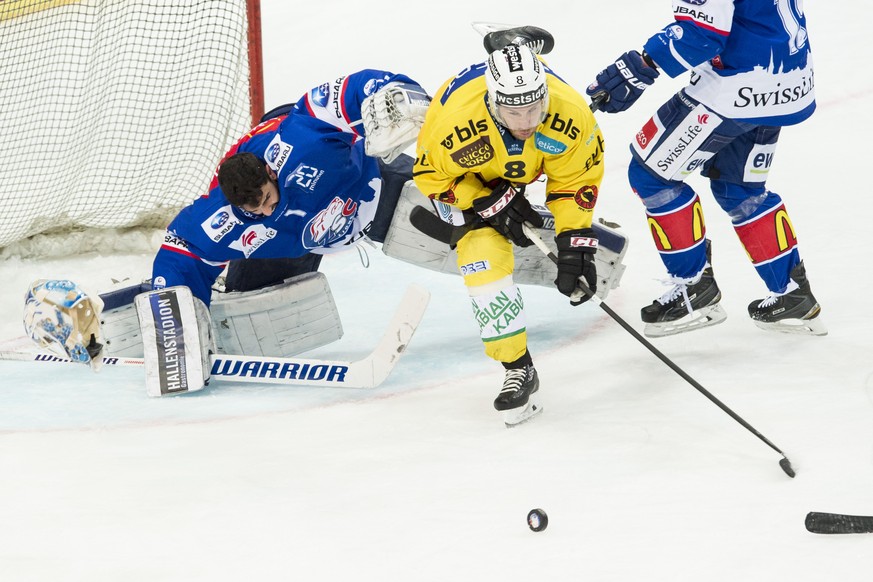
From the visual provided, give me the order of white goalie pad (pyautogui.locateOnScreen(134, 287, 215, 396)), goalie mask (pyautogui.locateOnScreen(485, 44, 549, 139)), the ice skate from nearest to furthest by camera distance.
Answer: goalie mask (pyautogui.locateOnScreen(485, 44, 549, 139)), the ice skate, white goalie pad (pyautogui.locateOnScreen(134, 287, 215, 396))

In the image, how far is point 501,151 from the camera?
9.05ft

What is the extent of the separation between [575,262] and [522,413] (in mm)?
423

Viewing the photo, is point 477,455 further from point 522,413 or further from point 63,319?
point 63,319

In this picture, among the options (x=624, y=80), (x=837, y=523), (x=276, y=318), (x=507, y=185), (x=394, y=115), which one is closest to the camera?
(x=837, y=523)

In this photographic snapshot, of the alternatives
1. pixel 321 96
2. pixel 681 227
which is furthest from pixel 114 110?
pixel 681 227

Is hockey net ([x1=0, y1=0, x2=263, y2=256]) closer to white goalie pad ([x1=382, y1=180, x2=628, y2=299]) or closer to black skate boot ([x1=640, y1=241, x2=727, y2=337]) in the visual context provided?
white goalie pad ([x1=382, y1=180, x2=628, y2=299])

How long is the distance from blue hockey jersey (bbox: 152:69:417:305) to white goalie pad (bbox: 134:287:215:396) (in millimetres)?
126

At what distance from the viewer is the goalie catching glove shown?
3.03m

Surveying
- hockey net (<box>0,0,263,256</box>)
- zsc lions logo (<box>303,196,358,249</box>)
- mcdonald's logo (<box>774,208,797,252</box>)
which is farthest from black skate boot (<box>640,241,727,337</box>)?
hockey net (<box>0,0,263,256</box>)

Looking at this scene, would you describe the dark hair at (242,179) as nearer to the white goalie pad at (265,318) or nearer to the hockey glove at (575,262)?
the white goalie pad at (265,318)

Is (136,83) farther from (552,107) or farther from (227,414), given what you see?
(552,107)

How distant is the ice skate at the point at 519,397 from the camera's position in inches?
107

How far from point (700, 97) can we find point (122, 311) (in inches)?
79.6

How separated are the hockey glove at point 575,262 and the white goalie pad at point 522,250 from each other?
0.66 metres
